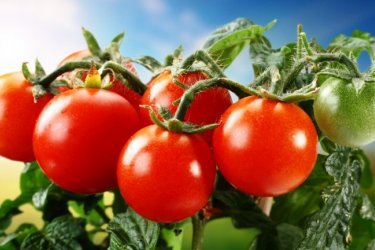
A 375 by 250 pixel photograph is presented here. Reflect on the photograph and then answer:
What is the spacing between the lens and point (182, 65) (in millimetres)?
681

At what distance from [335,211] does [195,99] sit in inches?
8.7

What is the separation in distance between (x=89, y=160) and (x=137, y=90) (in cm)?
12

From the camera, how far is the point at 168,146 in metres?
0.60

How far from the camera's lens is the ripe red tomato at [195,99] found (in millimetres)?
660

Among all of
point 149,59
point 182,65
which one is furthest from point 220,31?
point 182,65

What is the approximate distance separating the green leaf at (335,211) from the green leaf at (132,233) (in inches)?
6.6

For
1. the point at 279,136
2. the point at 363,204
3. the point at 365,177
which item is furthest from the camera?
the point at 365,177

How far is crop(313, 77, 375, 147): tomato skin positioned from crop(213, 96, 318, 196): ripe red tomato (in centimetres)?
4

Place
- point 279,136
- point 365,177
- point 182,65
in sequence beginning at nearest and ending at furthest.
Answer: point 279,136
point 182,65
point 365,177

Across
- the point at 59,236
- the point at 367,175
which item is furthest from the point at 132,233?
the point at 367,175

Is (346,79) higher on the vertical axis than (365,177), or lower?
higher

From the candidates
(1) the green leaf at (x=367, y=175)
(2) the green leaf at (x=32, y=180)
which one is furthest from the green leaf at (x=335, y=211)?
(2) the green leaf at (x=32, y=180)

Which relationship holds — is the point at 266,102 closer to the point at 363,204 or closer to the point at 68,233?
the point at 363,204

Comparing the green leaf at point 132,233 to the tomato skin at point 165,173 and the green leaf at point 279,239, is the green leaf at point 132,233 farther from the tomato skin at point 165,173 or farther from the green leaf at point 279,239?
the green leaf at point 279,239
